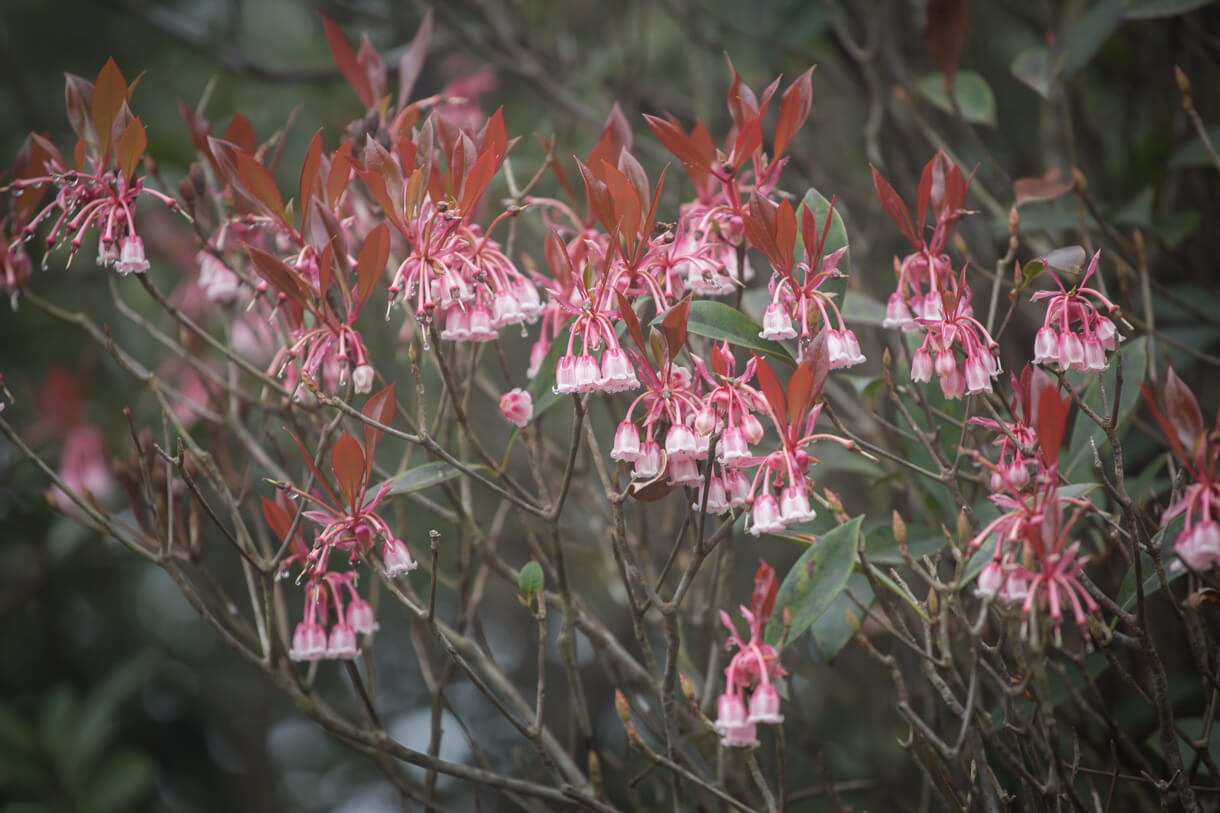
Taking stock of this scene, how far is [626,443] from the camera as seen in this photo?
3.62 feet

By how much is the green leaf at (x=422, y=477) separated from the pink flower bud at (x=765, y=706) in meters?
0.47

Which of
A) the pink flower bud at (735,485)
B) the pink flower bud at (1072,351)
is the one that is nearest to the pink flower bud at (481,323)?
the pink flower bud at (735,485)

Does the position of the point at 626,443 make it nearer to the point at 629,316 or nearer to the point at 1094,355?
the point at 629,316

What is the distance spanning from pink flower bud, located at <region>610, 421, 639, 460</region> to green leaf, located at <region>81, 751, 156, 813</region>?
2.30 meters

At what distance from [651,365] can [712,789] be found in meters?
0.49

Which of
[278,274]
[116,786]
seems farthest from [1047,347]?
[116,786]

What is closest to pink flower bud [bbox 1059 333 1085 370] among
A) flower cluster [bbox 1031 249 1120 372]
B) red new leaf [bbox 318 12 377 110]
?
flower cluster [bbox 1031 249 1120 372]

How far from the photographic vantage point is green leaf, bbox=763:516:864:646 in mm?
1021

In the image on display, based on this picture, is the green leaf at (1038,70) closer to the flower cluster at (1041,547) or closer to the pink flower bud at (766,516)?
the flower cluster at (1041,547)

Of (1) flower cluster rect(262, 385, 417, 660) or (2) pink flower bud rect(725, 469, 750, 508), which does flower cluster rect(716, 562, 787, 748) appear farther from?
(1) flower cluster rect(262, 385, 417, 660)

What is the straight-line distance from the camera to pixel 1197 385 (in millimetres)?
1974

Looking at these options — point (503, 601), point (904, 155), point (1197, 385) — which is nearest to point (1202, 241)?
point (1197, 385)

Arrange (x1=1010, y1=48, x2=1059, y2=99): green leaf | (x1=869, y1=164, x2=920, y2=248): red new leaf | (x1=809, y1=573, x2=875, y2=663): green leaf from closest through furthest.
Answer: (x1=869, y1=164, x2=920, y2=248): red new leaf, (x1=809, y1=573, x2=875, y2=663): green leaf, (x1=1010, y1=48, x2=1059, y2=99): green leaf

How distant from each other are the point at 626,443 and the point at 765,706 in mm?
341
